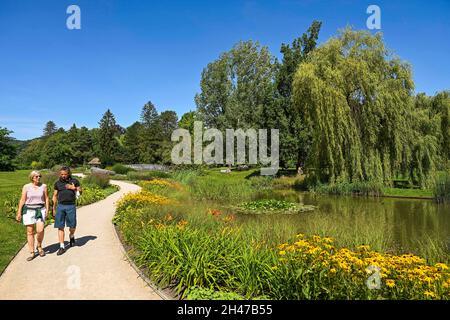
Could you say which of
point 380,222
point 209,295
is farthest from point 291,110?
point 209,295

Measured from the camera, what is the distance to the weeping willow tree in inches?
846

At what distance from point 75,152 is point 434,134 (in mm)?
55081

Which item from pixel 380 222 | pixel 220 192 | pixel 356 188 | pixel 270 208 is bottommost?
pixel 270 208

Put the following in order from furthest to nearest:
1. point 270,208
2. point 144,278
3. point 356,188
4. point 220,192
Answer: point 356,188, point 220,192, point 270,208, point 144,278

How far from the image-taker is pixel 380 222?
38.3 feet

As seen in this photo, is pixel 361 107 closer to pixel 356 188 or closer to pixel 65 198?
pixel 356 188

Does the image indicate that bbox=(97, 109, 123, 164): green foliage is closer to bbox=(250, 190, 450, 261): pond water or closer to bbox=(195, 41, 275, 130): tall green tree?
bbox=(195, 41, 275, 130): tall green tree

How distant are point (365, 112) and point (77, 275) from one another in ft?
66.9

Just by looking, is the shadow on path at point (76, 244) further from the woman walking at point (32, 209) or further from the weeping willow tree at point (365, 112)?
the weeping willow tree at point (365, 112)

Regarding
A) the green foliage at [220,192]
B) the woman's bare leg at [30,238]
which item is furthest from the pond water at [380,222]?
the woman's bare leg at [30,238]

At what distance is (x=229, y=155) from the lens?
39656 millimetres

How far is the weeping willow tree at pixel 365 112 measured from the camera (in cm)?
2148

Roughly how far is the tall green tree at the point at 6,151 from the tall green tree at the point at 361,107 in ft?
98.1
